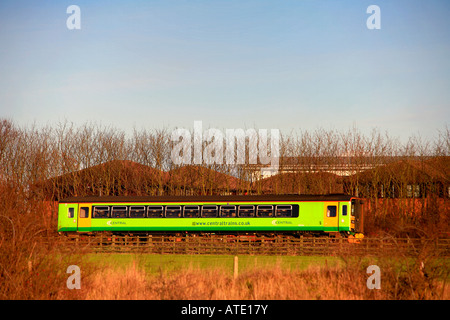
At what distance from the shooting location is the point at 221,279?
15492 mm

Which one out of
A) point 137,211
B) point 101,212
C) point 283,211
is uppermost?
point 283,211

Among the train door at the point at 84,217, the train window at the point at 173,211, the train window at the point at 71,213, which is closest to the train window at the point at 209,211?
the train window at the point at 173,211

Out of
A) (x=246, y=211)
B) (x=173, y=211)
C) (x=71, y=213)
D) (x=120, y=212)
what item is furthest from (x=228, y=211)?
(x=71, y=213)

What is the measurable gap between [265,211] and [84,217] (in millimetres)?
11424

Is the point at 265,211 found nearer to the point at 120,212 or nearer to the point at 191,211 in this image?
the point at 191,211

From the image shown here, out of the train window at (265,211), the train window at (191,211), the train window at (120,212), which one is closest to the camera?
the train window at (265,211)

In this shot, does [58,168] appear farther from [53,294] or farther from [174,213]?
[53,294]

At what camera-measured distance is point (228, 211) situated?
31375 mm

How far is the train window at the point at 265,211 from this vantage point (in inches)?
1206

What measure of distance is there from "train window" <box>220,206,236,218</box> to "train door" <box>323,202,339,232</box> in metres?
5.23

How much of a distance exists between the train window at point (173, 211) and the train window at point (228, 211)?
2.63 meters

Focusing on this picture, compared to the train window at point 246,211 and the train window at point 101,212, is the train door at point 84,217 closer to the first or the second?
the train window at point 101,212

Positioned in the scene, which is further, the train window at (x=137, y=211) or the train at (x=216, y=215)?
the train window at (x=137, y=211)
